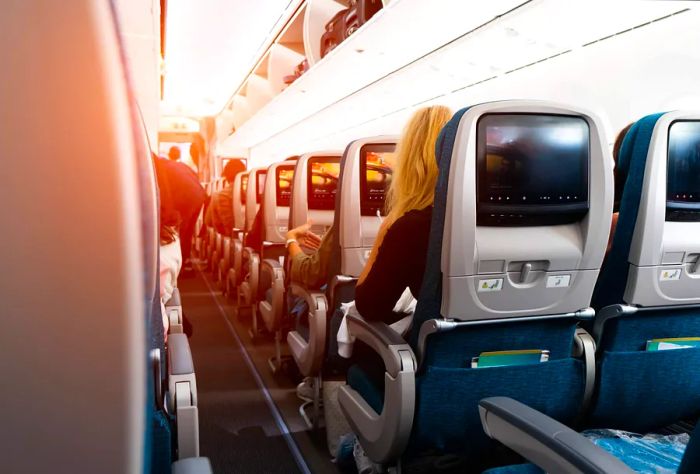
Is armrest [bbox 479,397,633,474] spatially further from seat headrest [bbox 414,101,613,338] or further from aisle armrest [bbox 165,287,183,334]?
aisle armrest [bbox 165,287,183,334]

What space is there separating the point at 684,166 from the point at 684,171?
0.06ft

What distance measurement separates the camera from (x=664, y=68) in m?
2.99

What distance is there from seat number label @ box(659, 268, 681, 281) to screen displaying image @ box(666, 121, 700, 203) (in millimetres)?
237

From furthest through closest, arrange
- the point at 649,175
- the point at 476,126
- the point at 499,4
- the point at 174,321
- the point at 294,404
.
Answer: the point at 294,404 < the point at 499,4 < the point at 174,321 < the point at 649,175 < the point at 476,126

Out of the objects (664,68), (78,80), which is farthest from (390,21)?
(78,80)

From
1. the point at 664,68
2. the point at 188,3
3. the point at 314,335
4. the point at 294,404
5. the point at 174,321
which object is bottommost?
the point at 294,404

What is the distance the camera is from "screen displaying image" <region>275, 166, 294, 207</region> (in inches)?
179

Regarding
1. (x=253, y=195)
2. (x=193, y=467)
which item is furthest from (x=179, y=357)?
(x=253, y=195)

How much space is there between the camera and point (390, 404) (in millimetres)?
1750

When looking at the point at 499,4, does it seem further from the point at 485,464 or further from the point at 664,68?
the point at 485,464

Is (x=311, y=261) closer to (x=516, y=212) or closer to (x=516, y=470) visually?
(x=516, y=212)

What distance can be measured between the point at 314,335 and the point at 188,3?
5207 mm

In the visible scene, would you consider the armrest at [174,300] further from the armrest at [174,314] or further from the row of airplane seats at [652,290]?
the row of airplane seats at [652,290]

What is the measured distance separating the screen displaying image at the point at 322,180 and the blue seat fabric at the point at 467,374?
193 cm
